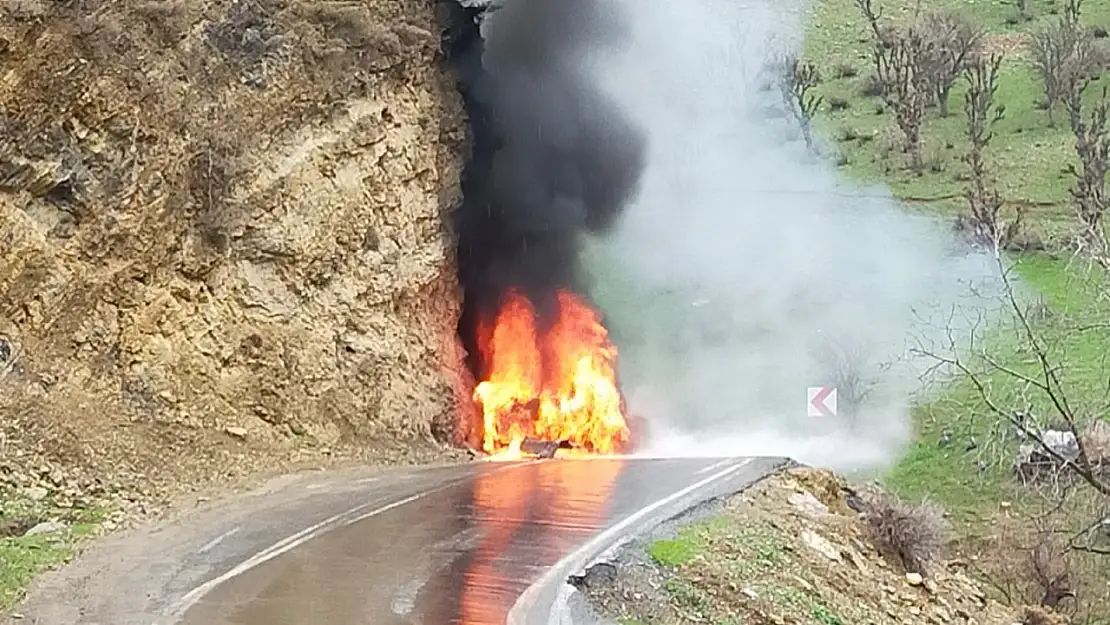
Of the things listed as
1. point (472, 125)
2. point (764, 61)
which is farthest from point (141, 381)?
point (764, 61)

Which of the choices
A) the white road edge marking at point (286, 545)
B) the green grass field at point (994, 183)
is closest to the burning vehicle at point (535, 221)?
the green grass field at point (994, 183)

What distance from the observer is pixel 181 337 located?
18688 millimetres

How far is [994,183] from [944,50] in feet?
31.2

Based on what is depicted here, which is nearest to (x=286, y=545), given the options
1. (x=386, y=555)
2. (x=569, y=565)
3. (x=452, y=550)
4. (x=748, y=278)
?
(x=386, y=555)

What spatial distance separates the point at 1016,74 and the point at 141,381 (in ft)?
128

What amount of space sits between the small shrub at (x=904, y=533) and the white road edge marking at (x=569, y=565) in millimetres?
2223

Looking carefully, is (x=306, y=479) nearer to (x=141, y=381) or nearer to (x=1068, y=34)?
(x=141, y=381)

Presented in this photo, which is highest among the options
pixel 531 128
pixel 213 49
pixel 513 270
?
pixel 213 49

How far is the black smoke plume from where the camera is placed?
85.5ft

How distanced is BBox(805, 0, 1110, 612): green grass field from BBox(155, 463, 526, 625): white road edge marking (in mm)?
7698

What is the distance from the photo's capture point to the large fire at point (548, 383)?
25906mm

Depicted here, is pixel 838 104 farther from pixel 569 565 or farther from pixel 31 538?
pixel 31 538

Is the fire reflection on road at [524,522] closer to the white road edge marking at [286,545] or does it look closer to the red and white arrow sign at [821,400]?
the white road edge marking at [286,545]

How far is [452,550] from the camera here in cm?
1336
